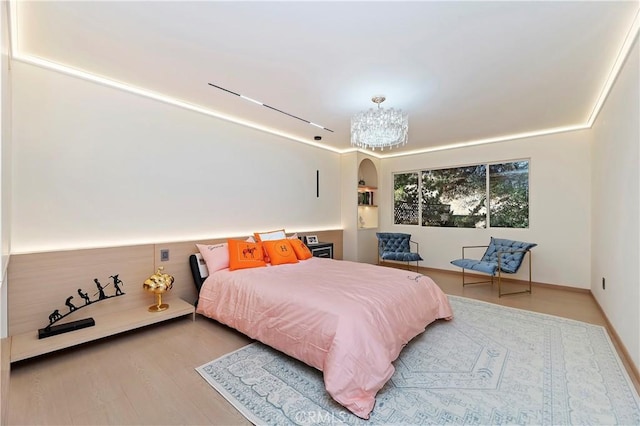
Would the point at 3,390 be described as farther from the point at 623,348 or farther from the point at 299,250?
the point at 623,348

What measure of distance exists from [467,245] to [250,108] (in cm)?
465

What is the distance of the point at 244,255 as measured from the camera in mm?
3658

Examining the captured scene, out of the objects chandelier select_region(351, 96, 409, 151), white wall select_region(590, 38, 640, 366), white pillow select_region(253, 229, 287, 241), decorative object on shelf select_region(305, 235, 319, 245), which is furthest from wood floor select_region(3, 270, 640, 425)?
chandelier select_region(351, 96, 409, 151)

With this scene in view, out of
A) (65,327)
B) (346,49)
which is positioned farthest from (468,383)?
(65,327)

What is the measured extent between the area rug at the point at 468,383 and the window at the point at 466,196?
2621 millimetres

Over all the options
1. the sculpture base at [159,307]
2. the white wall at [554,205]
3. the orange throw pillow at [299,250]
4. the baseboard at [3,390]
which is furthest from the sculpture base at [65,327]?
the white wall at [554,205]

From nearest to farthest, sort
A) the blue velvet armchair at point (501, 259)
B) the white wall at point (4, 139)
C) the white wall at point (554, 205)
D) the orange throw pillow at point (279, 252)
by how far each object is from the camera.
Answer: the white wall at point (4, 139), the orange throw pillow at point (279, 252), the blue velvet armchair at point (501, 259), the white wall at point (554, 205)

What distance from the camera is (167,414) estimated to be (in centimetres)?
181

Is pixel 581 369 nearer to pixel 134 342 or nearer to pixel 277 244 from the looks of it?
pixel 277 244

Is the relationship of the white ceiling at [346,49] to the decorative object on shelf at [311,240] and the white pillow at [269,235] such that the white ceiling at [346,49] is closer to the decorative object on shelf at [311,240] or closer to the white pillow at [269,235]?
the white pillow at [269,235]

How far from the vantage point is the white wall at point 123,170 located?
104 inches

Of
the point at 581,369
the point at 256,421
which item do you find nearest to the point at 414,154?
the point at 581,369

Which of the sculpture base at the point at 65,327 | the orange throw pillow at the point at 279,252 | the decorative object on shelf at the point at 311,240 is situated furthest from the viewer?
the decorative object on shelf at the point at 311,240

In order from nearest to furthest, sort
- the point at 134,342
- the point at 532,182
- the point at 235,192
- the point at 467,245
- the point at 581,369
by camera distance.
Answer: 1. the point at 581,369
2. the point at 134,342
3. the point at 235,192
4. the point at 532,182
5. the point at 467,245
